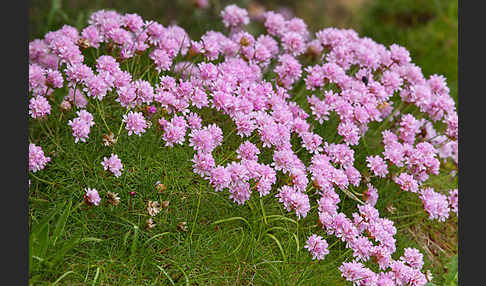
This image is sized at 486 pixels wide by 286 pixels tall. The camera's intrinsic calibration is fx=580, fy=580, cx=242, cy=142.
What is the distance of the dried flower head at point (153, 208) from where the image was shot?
7.79 feet

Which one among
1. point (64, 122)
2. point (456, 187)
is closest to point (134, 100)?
point (64, 122)

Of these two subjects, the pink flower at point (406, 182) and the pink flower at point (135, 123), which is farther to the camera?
the pink flower at point (406, 182)

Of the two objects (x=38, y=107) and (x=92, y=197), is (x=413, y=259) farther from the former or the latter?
(x=38, y=107)

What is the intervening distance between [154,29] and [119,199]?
0.99m

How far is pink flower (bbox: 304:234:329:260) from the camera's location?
244 centimetres

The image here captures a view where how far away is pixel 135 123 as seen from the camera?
8.16 feet

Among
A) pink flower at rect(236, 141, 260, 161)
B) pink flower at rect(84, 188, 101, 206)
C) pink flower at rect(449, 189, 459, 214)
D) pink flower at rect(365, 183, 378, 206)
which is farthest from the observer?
pink flower at rect(449, 189, 459, 214)

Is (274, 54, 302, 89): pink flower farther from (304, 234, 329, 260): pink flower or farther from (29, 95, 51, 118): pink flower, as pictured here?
(29, 95, 51, 118): pink flower

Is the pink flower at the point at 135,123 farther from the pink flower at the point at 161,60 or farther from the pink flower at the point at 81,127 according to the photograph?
the pink flower at the point at 161,60

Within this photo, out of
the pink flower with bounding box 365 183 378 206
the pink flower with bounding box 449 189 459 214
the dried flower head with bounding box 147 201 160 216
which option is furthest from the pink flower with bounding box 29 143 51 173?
the pink flower with bounding box 449 189 459 214

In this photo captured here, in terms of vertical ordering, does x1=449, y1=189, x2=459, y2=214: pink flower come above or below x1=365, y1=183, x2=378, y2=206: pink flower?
above

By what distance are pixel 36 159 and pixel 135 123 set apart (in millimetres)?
436

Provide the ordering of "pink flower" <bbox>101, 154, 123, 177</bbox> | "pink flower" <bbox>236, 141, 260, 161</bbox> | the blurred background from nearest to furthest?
"pink flower" <bbox>101, 154, 123, 177</bbox>
"pink flower" <bbox>236, 141, 260, 161</bbox>
the blurred background

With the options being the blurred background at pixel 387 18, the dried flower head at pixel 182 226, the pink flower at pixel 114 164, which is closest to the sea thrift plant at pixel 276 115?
the pink flower at pixel 114 164
